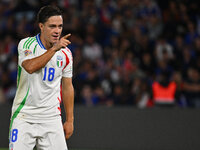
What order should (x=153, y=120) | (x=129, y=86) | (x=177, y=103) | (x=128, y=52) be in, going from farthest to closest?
(x=128, y=52) < (x=129, y=86) < (x=177, y=103) < (x=153, y=120)

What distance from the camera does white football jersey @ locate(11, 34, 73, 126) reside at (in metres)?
4.01

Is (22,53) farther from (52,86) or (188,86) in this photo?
(188,86)

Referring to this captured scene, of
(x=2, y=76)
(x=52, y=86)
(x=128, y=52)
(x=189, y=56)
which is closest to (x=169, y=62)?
(x=189, y=56)

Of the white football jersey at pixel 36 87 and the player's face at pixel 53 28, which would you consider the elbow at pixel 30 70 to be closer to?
the white football jersey at pixel 36 87

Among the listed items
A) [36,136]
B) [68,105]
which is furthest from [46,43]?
[36,136]

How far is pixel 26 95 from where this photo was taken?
404 centimetres

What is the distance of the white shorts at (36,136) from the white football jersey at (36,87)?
0.18 ft

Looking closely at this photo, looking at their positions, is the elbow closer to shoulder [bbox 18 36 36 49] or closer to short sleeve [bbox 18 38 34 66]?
short sleeve [bbox 18 38 34 66]

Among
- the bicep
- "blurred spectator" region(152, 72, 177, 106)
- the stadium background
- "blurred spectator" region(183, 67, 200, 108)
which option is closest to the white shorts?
the bicep

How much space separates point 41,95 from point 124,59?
670cm

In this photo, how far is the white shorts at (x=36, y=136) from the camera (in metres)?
3.94

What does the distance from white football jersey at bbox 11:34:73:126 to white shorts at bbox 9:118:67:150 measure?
0.05m

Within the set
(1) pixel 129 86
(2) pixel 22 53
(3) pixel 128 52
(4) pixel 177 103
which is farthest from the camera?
(3) pixel 128 52

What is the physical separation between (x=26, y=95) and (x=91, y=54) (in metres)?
7.19
